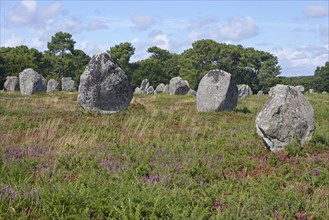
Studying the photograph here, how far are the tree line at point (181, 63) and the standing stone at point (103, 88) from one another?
214ft

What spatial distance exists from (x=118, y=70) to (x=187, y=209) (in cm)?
1834

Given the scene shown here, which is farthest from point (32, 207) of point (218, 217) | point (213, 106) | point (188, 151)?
point (213, 106)

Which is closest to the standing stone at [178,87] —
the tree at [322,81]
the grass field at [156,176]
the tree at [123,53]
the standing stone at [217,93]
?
the standing stone at [217,93]

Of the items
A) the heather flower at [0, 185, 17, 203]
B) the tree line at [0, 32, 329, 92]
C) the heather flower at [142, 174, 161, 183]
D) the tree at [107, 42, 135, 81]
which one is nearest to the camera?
the heather flower at [0, 185, 17, 203]

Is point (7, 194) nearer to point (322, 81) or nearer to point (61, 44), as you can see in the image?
point (61, 44)

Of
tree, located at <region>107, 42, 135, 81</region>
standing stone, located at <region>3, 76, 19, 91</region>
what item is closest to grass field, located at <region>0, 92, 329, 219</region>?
standing stone, located at <region>3, 76, 19, 91</region>

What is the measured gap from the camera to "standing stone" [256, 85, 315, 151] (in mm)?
13172

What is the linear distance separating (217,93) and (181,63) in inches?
3344

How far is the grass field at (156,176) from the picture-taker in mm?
6691

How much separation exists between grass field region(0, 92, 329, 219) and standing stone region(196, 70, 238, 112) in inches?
373

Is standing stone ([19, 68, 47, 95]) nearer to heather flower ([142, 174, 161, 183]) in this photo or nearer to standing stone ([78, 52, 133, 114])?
A: standing stone ([78, 52, 133, 114])

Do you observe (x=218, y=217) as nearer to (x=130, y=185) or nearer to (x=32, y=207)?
(x=130, y=185)

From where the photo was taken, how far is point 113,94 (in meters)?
23.8

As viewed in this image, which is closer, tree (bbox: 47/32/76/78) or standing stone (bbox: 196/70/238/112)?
standing stone (bbox: 196/70/238/112)
